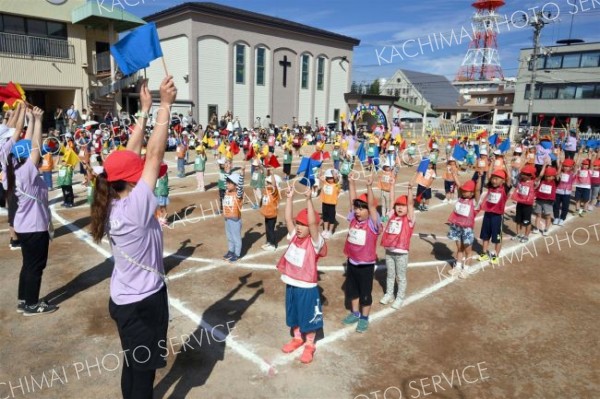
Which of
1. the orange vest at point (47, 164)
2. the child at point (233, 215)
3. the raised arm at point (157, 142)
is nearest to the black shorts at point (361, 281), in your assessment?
the child at point (233, 215)

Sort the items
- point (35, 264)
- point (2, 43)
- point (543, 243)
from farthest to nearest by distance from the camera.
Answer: point (2, 43) < point (543, 243) < point (35, 264)

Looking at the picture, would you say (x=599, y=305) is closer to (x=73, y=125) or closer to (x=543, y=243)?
(x=543, y=243)

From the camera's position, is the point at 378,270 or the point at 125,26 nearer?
the point at 378,270

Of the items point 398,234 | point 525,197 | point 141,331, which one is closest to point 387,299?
point 398,234

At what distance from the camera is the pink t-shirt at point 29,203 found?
5496 millimetres

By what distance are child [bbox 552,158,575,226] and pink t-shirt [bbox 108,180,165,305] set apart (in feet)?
36.7

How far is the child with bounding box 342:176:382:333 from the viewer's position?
17.6 ft

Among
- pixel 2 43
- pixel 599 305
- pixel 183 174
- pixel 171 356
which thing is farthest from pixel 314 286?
pixel 2 43

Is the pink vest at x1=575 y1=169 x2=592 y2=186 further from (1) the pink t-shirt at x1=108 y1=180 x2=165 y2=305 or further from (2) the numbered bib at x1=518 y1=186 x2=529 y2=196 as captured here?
(1) the pink t-shirt at x1=108 y1=180 x2=165 y2=305

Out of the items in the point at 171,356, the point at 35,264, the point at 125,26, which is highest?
the point at 125,26

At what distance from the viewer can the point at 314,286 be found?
4.76 m

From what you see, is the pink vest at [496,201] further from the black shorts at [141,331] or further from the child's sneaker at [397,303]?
the black shorts at [141,331]

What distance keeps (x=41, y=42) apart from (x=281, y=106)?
19038 millimetres

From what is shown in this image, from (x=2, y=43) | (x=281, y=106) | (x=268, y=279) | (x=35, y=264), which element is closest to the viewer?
(x=35, y=264)
